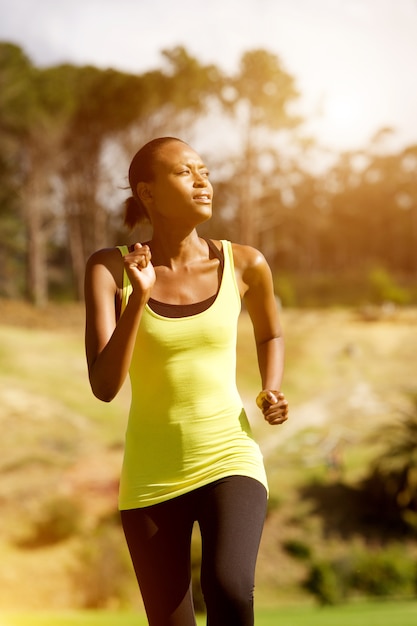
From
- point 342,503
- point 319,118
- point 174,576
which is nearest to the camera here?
point 174,576

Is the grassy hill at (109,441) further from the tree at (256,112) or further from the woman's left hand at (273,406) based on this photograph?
the woman's left hand at (273,406)

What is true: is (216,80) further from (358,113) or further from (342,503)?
(342,503)

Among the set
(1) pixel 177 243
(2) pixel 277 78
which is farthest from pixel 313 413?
(1) pixel 177 243

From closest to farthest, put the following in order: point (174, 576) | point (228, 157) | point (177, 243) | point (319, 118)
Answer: point (174, 576)
point (177, 243)
point (228, 157)
point (319, 118)

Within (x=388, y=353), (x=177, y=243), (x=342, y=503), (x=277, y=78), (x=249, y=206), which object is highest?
(x=277, y=78)

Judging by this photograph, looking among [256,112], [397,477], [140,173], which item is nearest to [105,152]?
[256,112]

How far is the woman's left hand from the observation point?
6.00 ft

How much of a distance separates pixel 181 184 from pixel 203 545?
71 centimetres

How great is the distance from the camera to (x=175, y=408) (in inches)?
71.3

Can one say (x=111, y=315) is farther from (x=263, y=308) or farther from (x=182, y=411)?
(x=263, y=308)

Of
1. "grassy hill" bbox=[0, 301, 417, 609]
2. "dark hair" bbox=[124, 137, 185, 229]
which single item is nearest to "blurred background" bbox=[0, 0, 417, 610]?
"grassy hill" bbox=[0, 301, 417, 609]

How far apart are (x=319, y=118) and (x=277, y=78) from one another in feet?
2.70

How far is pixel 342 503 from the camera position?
11.3 meters

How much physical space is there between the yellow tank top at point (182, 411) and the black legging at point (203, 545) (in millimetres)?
29
